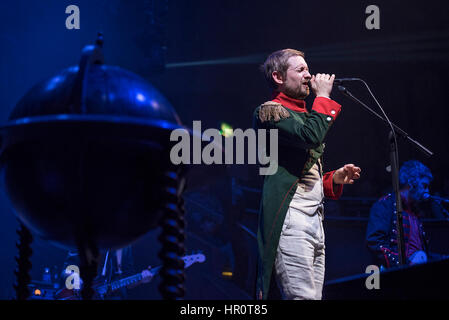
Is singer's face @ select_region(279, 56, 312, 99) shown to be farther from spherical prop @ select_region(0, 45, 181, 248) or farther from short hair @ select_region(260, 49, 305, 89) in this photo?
spherical prop @ select_region(0, 45, 181, 248)

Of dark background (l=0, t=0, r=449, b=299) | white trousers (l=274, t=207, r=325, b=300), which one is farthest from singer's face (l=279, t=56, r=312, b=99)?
dark background (l=0, t=0, r=449, b=299)

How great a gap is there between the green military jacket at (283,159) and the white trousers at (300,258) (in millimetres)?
37

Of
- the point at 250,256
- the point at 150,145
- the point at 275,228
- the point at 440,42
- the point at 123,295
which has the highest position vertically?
the point at 440,42

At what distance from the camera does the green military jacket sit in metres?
1.75

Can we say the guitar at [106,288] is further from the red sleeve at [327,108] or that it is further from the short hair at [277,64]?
the red sleeve at [327,108]

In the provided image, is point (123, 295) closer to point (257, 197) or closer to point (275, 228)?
point (257, 197)

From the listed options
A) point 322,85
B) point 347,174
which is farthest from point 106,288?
point 322,85

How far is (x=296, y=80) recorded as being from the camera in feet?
6.82

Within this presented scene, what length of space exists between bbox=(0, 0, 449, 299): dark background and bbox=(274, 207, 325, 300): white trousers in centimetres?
399

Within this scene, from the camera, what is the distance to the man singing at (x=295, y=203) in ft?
5.62

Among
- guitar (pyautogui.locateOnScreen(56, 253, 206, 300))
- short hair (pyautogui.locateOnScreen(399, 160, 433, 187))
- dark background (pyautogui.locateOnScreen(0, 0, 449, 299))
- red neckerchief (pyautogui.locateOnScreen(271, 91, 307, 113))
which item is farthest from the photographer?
dark background (pyautogui.locateOnScreen(0, 0, 449, 299))
